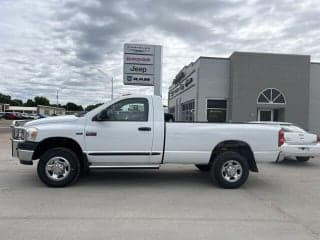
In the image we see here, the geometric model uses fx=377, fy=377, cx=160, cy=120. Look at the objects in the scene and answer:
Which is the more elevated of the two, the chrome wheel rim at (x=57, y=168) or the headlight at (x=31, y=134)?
the headlight at (x=31, y=134)

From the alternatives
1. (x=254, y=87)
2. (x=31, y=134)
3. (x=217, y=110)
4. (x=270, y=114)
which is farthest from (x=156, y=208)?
(x=270, y=114)

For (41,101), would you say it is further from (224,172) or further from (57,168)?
(224,172)

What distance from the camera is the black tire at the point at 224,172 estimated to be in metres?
8.43

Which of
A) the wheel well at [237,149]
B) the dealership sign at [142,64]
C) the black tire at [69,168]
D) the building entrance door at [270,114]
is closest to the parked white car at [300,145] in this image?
the wheel well at [237,149]

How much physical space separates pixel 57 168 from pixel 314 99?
85.0 feet

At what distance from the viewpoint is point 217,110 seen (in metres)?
28.9

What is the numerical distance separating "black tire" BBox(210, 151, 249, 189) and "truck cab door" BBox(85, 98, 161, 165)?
1448 mm

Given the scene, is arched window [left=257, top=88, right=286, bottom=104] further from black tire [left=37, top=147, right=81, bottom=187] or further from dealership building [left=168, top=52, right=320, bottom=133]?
black tire [left=37, top=147, right=81, bottom=187]

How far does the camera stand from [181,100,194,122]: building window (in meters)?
31.9

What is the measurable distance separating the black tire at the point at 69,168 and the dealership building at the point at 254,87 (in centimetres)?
2087

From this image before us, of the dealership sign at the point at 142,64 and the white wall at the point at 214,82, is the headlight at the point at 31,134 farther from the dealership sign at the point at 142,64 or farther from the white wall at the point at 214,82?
the white wall at the point at 214,82

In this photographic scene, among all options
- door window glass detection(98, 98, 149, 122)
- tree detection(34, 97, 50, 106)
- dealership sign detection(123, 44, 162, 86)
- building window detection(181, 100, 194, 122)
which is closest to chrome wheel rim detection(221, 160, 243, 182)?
door window glass detection(98, 98, 149, 122)

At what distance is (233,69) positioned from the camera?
91.5 ft

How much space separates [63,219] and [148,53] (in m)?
16.8
